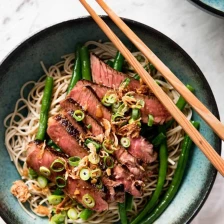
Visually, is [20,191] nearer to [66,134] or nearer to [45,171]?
[45,171]

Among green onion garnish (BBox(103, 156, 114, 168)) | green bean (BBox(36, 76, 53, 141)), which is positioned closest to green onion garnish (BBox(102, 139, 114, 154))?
green onion garnish (BBox(103, 156, 114, 168))

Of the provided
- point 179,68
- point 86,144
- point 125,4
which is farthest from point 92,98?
point 125,4

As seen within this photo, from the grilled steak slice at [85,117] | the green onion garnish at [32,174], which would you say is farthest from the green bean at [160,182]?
the green onion garnish at [32,174]

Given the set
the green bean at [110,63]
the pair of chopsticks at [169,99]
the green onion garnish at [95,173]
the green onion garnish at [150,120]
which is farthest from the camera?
the green bean at [110,63]

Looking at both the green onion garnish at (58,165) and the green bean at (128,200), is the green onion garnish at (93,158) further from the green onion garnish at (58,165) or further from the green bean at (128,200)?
the green bean at (128,200)

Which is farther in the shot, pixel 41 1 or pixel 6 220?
pixel 41 1

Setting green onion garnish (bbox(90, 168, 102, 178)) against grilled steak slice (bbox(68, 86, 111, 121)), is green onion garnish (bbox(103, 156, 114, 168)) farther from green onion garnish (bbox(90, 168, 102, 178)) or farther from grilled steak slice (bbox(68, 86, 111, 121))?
grilled steak slice (bbox(68, 86, 111, 121))

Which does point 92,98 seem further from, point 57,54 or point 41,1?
point 41,1
